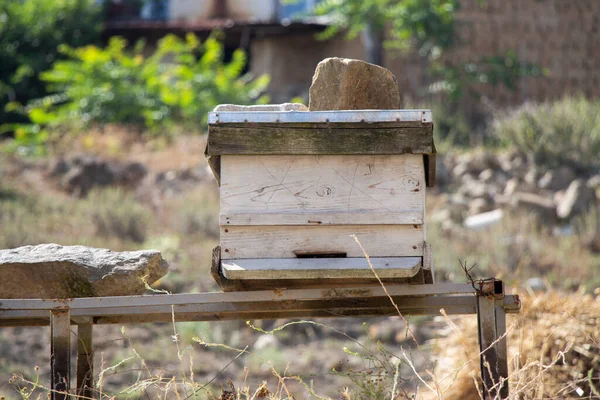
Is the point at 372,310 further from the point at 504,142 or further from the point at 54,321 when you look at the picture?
the point at 504,142

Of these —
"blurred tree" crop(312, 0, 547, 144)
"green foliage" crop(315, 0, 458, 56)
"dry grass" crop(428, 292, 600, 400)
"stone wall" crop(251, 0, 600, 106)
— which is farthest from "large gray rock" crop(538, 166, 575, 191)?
"dry grass" crop(428, 292, 600, 400)

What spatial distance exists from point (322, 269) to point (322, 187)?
1.00 feet

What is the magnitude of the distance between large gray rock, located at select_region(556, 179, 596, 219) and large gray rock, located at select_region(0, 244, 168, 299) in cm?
777

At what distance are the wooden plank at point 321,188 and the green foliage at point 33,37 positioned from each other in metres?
12.6

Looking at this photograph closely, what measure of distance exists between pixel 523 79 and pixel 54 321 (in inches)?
499

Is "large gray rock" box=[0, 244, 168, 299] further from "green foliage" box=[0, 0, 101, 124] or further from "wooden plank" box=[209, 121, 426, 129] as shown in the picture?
"green foliage" box=[0, 0, 101, 124]

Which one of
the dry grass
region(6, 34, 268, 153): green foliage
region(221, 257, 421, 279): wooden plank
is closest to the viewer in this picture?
region(221, 257, 421, 279): wooden plank

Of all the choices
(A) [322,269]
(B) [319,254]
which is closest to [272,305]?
(B) [319,254]

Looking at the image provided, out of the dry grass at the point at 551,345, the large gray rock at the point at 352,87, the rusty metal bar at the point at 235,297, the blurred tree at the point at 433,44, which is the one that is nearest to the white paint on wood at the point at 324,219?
the rusty metal bar at the point at 235,297

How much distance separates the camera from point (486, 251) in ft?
30.8

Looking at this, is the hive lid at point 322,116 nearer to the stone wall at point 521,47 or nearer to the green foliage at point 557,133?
the green foliage at point 557,133

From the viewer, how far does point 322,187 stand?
10.4ft

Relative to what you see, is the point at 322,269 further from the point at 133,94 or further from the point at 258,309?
the point at 133,94

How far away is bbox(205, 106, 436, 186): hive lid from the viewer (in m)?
3.11
